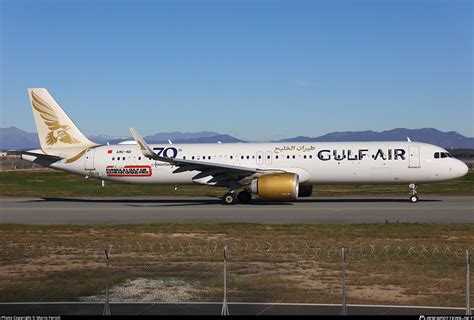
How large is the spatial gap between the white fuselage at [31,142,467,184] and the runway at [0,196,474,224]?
159 cm

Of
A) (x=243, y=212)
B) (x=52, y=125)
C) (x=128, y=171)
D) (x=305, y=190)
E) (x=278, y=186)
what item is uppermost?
(x=52, y=125)

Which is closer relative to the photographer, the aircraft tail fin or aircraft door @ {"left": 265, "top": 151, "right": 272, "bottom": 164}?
aircraft door @ {"left": 265, "top": 151, "right": 272, "bottom": 164}

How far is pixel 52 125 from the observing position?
134ft

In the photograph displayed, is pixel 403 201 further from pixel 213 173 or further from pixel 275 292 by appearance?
pixel 275 292

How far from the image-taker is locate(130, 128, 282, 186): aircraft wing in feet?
115

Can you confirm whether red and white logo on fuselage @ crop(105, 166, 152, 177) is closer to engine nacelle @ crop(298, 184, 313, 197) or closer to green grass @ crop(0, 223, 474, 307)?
engine nacelle @ crop(298, 184, 313, 197)

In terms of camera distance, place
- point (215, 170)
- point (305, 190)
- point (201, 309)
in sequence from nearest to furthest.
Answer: point (201, 309) < point (215, 170) < point (305, 190)

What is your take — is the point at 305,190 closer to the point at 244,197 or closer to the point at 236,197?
the point at 244,197

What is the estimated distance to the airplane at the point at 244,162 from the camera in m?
35.4

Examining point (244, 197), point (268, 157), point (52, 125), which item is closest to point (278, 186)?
point (268, 157)

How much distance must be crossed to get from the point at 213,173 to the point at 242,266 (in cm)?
2092

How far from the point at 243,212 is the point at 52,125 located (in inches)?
630

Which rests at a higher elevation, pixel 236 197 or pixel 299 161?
pixel 299 161

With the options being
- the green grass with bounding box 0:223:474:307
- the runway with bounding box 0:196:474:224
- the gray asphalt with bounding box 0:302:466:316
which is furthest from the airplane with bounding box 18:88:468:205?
the gray asphalt with bounding box 0:302:466:316
